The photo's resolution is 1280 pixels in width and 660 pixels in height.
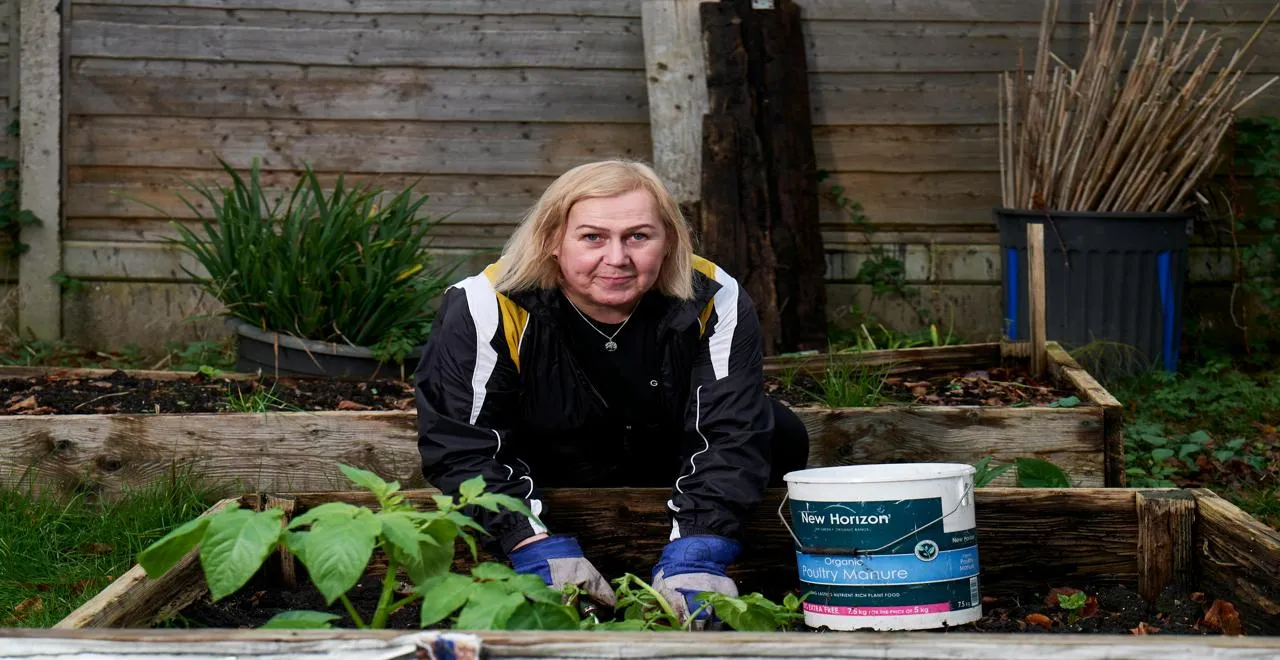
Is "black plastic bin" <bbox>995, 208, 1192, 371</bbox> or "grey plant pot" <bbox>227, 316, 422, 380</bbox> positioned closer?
"grey plant pot" <bbox>227, 316, 422, 380</bbox>

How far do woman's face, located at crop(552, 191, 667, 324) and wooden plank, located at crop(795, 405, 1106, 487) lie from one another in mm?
1019

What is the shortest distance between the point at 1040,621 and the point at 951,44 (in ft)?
12.8

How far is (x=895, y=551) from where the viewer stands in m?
2.11

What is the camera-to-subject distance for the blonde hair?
2379 mm

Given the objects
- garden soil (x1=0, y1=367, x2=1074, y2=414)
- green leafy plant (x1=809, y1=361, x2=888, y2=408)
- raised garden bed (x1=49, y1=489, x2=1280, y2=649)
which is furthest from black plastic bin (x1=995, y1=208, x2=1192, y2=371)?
raised garden bed (x1=49, y1=489, x2=1280, y2=649)

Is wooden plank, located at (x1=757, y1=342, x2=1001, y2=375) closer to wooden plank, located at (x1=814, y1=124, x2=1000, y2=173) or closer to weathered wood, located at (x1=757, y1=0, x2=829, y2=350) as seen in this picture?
weathered wood, located at (x1=757, y1=0, x2=829, y2=350)

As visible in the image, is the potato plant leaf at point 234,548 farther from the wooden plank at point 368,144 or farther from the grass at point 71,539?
the wooden plank at point 368,144

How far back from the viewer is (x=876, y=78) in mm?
5664

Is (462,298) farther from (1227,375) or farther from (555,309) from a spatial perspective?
(1227,375)

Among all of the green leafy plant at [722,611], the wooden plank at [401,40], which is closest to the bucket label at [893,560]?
the green leafy plant at [722,611]

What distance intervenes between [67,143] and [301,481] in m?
3.11

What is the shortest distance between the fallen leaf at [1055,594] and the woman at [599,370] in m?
0.55

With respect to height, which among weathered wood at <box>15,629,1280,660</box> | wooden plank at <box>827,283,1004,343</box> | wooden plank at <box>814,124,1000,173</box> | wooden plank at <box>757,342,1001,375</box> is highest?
wooden plank at <box>814,124,1000,173</box>

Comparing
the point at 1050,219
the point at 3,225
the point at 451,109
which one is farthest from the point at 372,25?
the point at 1050,219
